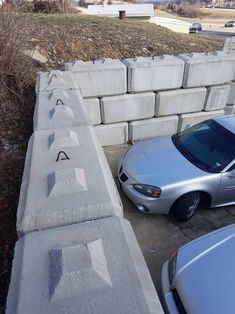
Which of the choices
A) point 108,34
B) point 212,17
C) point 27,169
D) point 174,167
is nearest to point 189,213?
point 174,167

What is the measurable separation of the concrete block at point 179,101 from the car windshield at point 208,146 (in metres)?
1.54

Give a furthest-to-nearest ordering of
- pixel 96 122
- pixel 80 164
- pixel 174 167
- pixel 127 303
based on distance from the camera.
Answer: pixel 96 122, pixel 174 167, pixel 80 164, pixel 127 303

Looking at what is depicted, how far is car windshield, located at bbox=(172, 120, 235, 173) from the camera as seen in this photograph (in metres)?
4.33

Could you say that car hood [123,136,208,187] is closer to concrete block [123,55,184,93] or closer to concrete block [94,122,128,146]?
concrete block [94,122,128,146]

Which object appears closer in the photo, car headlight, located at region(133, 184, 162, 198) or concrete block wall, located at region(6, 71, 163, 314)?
concrete block wall, located at region(6, 71, 163, 314)

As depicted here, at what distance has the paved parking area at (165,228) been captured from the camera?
401 cm

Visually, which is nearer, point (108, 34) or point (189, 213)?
point (189, 213)

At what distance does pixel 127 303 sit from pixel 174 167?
3.02 m

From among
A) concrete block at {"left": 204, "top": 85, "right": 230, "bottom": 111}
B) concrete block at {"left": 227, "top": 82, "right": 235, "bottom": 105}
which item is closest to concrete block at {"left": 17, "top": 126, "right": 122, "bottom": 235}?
concrete block at {"left": 204, "top": 85, "right": 230, "bottom": 111}

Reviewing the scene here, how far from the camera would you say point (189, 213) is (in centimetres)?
442

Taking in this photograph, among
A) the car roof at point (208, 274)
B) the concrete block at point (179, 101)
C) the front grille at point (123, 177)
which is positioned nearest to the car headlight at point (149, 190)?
the front grille at point (123, 177)

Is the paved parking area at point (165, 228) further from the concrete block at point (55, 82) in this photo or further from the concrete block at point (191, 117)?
the concrete block at point (191, 117)

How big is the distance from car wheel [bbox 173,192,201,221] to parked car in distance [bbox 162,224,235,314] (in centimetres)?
119

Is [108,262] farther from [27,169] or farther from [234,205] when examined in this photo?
[234,205]
